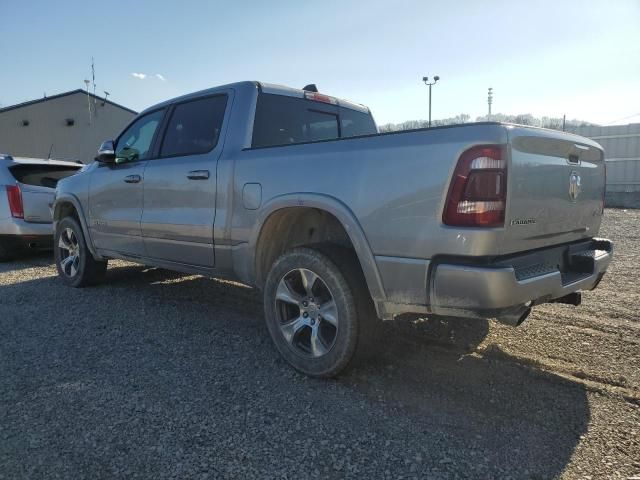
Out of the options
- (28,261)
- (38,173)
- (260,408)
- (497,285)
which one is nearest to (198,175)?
(260,408)

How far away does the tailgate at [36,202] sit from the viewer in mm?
7246

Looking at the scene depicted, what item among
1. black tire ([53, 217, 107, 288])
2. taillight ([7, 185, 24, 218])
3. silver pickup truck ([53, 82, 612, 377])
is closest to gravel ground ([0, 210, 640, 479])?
silver pickup truck ([53, 82, 612, 377])

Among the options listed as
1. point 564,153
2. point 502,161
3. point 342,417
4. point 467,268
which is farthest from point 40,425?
point 564,153

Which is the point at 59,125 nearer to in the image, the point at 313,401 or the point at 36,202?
the point at 36,202

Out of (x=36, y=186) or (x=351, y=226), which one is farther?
(x=36, y=186)

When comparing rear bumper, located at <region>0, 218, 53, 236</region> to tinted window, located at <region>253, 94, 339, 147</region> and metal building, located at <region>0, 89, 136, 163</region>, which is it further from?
metal building, located at <region>0, 89, 136, 163</region>

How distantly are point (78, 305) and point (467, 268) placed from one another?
4.14 m

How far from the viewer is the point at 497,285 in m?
2.39

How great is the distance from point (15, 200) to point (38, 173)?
658 mm

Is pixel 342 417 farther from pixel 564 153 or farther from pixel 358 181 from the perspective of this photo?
pixel 564 153

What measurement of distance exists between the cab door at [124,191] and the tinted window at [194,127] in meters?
0.25

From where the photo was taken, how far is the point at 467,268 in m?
2.43

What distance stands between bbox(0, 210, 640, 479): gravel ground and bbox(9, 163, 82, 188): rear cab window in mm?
3663

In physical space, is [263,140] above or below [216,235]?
above
